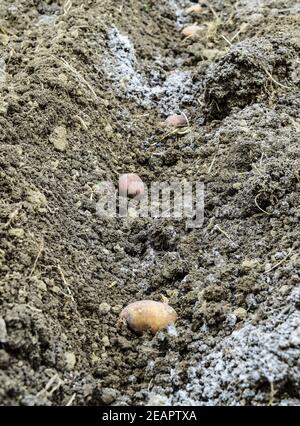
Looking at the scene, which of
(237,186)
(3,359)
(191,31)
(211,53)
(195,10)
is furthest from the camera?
(195,10)

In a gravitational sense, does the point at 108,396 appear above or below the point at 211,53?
below

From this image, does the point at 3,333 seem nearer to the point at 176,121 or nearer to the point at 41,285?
the point at 41,285

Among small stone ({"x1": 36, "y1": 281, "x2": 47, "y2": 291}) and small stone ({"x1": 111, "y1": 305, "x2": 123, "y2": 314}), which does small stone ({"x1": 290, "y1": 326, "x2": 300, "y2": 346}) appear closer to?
small stone ({"x1": 111, "y1": 305, "x2": 123, "y2": 314})

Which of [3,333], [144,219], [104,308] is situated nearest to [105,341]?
[104,308]

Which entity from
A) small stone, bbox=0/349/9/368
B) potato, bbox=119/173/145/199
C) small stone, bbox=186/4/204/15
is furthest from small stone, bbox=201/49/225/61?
small stone, bbox=0/349/9/368

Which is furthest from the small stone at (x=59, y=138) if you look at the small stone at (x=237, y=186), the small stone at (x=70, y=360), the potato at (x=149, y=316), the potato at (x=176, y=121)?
the small stone at (x=70, y=360)
